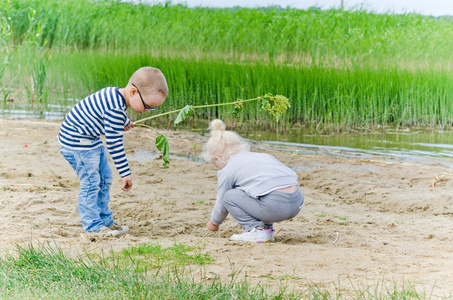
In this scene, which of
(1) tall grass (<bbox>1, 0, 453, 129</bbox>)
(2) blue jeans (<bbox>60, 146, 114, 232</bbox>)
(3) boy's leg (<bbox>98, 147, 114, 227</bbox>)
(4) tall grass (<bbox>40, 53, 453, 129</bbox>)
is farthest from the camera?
(1) tall grass (<bbox>1, 0, 453, 129</bbox>)

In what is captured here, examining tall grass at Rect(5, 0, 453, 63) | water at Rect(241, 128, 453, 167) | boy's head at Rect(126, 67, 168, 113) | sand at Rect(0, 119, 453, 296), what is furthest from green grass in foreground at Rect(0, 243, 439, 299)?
tall grass at Rect(5, 0, 453, 63)

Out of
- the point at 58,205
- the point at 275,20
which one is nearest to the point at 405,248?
the point at 58,205

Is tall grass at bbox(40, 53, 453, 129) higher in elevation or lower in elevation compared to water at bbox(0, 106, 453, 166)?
higher

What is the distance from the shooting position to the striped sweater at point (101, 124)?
3.81 meters

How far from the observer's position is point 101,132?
3.99 meters

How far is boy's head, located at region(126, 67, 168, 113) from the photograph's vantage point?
3.79 m

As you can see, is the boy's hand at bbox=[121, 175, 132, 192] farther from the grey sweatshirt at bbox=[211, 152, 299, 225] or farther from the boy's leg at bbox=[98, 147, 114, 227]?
the grey sweatshirt at bbox=[211, 152, 299, 225]

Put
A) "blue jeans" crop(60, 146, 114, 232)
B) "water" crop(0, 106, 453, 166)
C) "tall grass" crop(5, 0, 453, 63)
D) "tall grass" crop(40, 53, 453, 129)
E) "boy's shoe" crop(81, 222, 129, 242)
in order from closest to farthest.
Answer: "boy's shoe" crop(81, 222, 129, 242)
"blue jeans" crop(60, 146, 114, 232)
"water" crop(0, 106, 453, 166)
"tall grass" crop(40, 53, 453, 129)
"tall grass" crop(5, 0, 453, 63)

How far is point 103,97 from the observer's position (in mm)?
3869

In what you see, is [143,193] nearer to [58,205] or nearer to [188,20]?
[58,205]

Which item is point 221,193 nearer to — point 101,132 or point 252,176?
point 252,176

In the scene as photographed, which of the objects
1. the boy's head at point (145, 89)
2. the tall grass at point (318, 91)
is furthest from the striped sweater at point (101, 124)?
the tall grass at point (318, 91)

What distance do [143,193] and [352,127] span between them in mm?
5554

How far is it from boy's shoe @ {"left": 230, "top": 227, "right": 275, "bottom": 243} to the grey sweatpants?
1.8 inches
